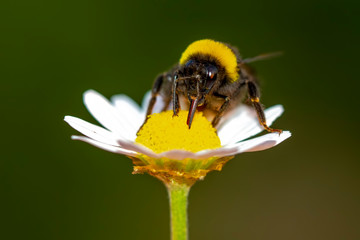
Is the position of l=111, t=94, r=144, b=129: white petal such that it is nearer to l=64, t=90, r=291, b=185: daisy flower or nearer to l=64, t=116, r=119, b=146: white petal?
l=64, t=90, r=291, b=185: daisy flower

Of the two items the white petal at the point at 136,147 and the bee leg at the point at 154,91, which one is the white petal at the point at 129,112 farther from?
the white petal at the point at 136,147

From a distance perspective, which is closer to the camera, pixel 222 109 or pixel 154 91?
pixel 222 109

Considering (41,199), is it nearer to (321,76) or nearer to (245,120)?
(245,120)

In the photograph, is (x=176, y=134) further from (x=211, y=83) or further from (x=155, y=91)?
(x=155, y=91)

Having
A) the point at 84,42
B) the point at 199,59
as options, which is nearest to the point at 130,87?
the point at 84,42

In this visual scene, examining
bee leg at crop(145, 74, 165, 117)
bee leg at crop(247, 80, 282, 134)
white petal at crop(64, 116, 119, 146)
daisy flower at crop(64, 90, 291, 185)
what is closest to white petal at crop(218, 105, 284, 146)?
daisy flower at crop(64, 90, 291, 185)

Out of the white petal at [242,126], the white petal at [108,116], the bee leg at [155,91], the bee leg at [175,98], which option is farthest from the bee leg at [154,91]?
the white petal at [242,126]

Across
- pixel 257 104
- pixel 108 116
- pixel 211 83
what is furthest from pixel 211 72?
pixel 108 116
